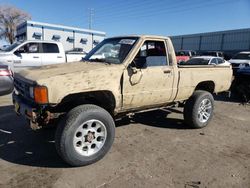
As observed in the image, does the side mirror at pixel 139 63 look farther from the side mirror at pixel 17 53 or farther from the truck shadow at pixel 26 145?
the side mirror at pixel 17 53

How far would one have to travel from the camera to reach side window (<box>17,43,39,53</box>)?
11.1m

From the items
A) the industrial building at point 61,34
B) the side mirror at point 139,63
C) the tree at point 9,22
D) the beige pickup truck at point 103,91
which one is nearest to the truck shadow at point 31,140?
the beige pickup truck at point 103,91

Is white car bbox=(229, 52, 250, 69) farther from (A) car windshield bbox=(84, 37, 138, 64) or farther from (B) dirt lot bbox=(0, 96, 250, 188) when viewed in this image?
(A) car windshield bbox=(84, 37, 138, 64)

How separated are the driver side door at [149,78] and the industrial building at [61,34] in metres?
42.3

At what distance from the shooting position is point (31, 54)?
11188mm

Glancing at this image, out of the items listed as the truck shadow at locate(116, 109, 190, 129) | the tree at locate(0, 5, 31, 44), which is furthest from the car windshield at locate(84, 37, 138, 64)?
the tree at locate(0, 5, 31, 44)

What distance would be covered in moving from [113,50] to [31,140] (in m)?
2.26

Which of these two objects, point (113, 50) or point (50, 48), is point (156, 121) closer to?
point (113, 50)

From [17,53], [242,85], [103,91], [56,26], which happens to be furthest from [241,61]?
[56,26]

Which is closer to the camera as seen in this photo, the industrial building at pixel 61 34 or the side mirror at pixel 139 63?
the side mirror at pixel 139 63

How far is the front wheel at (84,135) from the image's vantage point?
3.64 meters

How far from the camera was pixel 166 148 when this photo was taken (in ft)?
15.1

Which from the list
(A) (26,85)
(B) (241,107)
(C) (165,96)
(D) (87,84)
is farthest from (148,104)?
(B) (241,107)

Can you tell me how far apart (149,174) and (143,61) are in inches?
74.8
